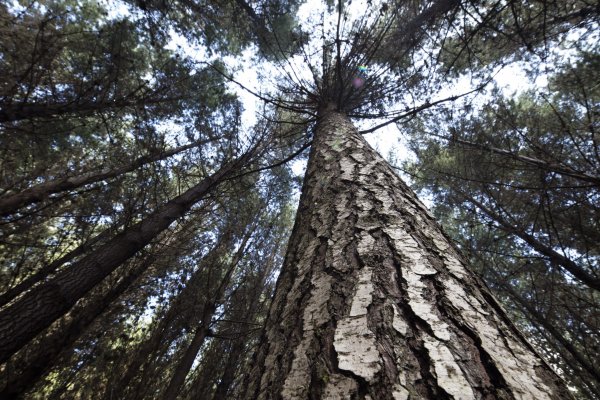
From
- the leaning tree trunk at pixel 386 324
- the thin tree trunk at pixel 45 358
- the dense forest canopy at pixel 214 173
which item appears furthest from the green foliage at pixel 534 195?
the thin tree trunk at pixel 45 358

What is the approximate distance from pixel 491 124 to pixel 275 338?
21.9 feet

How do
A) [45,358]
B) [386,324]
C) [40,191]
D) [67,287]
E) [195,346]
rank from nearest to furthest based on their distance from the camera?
1. [386,324]
2. [45,358]
3. [67,287]
4. [195,346]
5. [40,191]

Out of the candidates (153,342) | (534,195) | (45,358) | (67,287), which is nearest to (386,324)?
(67,287)

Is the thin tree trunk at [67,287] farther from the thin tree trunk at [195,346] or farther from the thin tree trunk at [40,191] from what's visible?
the thin tree trunk at [195,346]

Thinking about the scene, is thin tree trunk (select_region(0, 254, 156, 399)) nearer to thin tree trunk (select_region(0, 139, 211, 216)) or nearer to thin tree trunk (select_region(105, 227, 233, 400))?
thin tree trunk (select_region(105, 227, 233, 400))

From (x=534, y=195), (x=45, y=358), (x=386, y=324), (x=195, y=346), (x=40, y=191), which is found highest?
(x=534, y=195)

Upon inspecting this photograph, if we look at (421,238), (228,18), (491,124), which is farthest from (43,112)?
(491,124)

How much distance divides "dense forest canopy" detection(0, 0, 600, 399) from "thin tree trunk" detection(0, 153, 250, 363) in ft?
0.05

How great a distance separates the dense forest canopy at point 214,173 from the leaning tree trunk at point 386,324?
1954mm

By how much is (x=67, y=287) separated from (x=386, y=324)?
3.17 metres

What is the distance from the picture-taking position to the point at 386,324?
68 cm

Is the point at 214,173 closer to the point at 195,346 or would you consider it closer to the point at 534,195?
the point at 195,346

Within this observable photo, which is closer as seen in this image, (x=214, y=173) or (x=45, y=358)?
(x=45, y=358)

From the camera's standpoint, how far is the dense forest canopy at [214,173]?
116 inches
